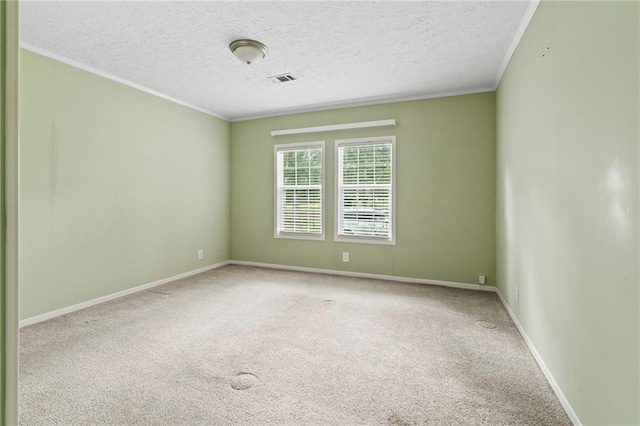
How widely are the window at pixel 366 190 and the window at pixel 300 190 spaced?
0.33 metres

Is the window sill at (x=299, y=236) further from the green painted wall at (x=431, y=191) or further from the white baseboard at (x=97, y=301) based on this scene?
the white baseboard at (x=97, y=301)

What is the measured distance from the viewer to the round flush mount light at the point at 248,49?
9.25ft

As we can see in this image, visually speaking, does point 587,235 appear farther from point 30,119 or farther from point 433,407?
point 30,119

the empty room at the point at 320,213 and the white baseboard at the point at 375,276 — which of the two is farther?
the white baseboard at the point at 375,276

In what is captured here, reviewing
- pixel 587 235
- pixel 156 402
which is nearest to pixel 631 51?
pixel 587 235

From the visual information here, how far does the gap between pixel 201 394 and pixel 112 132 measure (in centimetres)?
310

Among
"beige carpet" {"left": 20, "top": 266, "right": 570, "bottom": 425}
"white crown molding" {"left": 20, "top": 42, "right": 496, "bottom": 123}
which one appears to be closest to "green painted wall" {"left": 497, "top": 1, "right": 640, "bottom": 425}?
"beige carpet" {"left": 20, "top": 266, "right": 570, "bottom": 425}

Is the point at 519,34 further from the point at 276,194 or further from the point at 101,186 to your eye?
the point at 101,186

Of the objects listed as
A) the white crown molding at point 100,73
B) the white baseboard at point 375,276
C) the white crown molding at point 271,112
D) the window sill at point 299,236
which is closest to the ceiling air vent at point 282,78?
the white crown molding at point 271,112

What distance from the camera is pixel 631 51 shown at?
120cm

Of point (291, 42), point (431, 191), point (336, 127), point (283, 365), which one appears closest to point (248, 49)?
point (291, 42)

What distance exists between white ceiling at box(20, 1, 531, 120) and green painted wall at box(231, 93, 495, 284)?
0.35 metres

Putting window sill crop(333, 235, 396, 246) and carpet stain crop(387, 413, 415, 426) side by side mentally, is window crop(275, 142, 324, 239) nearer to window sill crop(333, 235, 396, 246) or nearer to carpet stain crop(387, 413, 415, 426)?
window sill crop(333, 235, 396, 246)

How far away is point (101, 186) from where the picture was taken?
11.6ft
